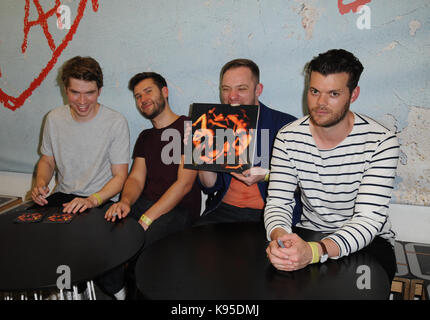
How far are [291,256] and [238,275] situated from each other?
0.19 m

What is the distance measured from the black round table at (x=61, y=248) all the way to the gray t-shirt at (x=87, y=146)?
24.0 inches

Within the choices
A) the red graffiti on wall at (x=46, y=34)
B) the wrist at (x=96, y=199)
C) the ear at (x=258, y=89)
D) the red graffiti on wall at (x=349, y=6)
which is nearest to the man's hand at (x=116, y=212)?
the wrist at (x=96, y=199)

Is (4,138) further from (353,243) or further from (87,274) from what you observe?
(353,243)

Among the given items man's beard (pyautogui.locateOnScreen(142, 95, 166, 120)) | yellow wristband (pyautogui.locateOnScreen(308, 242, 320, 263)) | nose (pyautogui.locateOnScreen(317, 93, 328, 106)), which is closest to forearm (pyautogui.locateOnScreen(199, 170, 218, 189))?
man's beard (pyautogui.locateOnScreen(142, 95, 166, 120))

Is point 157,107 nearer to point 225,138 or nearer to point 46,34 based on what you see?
point 225,138

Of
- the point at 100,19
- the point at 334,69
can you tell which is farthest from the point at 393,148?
the point at 100,19

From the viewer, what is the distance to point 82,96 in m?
2.22

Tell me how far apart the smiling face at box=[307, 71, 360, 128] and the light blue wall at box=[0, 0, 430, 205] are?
2.60ft

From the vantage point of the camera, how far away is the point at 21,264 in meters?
1.26

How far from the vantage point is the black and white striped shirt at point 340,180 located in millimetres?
1412

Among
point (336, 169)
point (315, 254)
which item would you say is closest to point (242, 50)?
point (336, 169)

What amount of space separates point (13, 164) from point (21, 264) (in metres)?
2.19

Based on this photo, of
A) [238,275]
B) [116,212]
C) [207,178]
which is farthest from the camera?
[207,178]

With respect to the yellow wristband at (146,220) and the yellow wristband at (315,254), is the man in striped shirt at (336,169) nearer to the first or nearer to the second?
the yellow wristband at (315,254)
